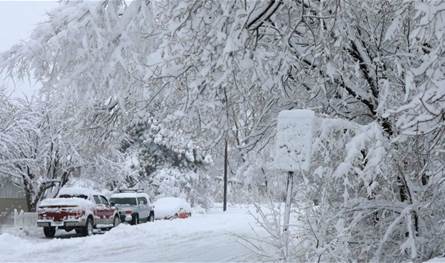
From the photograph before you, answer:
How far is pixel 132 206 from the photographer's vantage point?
30609 millimetres

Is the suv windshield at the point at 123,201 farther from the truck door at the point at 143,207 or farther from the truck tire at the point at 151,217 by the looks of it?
the truck tire at the point at 151,217

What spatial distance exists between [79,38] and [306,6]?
9.66 feet

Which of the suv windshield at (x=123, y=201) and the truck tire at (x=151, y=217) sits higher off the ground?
the suv windshield at (x=123, y=201)

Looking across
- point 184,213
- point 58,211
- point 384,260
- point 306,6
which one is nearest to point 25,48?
point 306,6

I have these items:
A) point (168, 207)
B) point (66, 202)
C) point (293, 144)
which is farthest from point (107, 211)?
point (293, 144)

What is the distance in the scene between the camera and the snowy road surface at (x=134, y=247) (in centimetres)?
1716

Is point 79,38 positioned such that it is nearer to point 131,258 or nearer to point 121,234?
point 131,258

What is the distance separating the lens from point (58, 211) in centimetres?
2422

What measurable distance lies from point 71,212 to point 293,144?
60.2 feet

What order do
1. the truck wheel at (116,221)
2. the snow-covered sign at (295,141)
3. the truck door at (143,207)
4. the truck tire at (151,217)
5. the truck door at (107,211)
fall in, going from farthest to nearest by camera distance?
the truck tire at (151,217) → the truck door at (143,207) → the truck wheel at (116,221) → the truck door at (107,211) → the snow-covered sign at (295,141)

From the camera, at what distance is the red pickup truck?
24.1 meters

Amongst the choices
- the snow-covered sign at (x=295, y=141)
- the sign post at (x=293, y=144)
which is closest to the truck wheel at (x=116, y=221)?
the sign post at (x=293, y=144)

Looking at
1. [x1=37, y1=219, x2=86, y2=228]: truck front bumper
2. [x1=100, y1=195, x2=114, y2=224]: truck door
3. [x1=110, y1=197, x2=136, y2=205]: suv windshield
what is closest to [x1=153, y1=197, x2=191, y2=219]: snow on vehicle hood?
[x1=110, y1=197, x2=136, y2=205]: suv windshield

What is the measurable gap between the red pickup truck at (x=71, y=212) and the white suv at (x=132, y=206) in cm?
345
